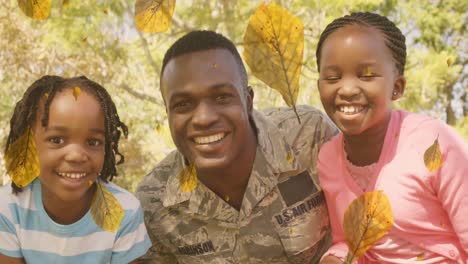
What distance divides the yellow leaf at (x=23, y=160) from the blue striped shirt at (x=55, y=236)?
0.27 feet

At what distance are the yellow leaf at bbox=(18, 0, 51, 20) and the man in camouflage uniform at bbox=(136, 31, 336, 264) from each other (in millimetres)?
629

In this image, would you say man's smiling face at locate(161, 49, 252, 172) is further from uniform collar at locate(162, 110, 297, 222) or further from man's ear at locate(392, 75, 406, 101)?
man's ear at locate(392, 75, 406, 101)

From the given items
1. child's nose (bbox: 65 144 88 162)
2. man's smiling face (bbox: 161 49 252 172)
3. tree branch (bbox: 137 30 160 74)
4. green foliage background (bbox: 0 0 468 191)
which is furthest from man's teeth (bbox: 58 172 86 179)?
tree branch (bbox: 137 30 160 74)

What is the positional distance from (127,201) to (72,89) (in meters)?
0.40

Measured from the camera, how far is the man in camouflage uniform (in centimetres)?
200

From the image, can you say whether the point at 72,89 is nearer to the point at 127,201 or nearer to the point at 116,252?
the point at 127,201

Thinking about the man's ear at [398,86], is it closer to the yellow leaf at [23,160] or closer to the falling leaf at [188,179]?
the falling leaf at [188,179]

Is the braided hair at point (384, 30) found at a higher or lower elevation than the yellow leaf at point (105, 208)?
higher

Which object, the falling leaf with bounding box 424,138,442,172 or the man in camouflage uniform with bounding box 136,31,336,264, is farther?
the man in camouflage uniform with bounding box 136,31,336,264

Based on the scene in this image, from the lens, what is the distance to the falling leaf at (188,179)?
2125 millimetres

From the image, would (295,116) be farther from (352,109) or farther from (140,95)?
(140,95)

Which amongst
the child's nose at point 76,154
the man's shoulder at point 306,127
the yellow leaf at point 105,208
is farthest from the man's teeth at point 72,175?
the man's shoulder at point 306,127

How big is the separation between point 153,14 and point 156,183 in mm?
955

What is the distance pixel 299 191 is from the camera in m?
2.13
